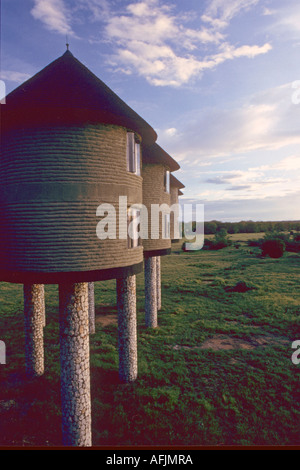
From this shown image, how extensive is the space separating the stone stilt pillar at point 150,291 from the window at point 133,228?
721 centimetres

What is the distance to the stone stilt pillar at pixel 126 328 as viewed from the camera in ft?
39.1

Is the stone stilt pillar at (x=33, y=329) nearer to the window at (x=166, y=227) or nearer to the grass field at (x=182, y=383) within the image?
the grass field at (x=182, y=383)

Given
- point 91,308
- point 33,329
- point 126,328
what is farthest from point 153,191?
point 33,329

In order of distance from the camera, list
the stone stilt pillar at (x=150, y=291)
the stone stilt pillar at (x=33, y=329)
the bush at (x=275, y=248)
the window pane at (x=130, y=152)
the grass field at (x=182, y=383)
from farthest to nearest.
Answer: the bush at (x=275, y=248)
the stone stilt pillar at (x=150, y=291)
the stone stilt pillar at (x=33, y=329)
the grass field at (x=182, y=383)
the window pane at (x=130, y=152)

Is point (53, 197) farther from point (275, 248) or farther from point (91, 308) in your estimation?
point (275, 248)

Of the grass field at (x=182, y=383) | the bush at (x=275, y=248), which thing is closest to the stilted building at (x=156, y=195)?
the grass field at (x=182, y=383)

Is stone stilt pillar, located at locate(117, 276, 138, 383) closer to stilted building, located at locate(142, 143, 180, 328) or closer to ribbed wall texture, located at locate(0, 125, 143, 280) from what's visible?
stilted building, located at locate(142, 143, 180, 328)

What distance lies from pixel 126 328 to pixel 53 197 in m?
7.12

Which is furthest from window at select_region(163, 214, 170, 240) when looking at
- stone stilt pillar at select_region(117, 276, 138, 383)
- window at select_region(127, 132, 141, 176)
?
window at select_region(127, 132, 141, 176)

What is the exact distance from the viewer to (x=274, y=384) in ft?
40.0

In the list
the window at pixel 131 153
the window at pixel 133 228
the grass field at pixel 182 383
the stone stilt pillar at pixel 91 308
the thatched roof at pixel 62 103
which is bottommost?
the grass field at pixel 182 383
